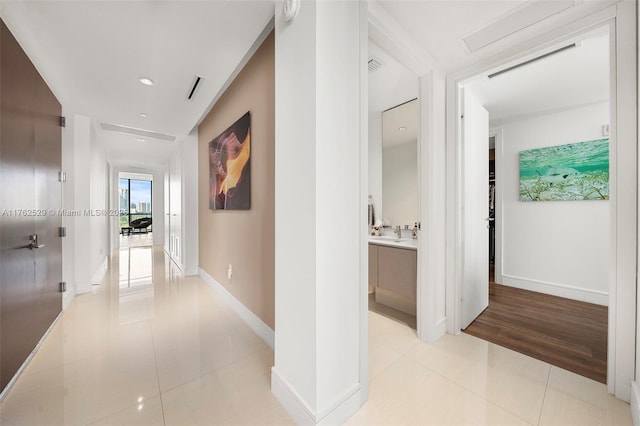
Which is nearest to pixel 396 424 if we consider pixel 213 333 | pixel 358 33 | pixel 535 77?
pixel 213 333

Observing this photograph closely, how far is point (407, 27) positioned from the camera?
1771 mm

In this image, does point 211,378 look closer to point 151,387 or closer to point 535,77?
point 151,387

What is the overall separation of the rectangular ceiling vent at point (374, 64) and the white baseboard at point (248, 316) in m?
2.52

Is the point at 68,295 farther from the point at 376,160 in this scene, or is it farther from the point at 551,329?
the point at 551,329

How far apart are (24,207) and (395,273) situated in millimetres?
3181

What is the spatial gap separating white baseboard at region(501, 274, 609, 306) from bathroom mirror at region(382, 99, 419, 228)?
2236mm

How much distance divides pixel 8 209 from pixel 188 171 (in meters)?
2.67

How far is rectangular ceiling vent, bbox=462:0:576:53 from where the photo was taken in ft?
5.06

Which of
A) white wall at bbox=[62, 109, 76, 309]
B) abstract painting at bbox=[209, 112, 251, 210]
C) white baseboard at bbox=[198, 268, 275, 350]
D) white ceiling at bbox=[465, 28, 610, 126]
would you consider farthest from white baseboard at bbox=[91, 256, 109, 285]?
white ceiling at bbox=[465, 28, 610, 126]

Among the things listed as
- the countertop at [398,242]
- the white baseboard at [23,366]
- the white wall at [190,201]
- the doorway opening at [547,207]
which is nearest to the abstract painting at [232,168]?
the white wall at [190,201]

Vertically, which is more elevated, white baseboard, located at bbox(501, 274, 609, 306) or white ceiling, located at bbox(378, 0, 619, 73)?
white ceiling, located at bbox(378, 0, 619, 73)

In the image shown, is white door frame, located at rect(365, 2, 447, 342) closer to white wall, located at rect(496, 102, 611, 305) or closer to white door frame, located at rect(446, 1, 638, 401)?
white door frame, located at rect(446, 1, 638, 401)

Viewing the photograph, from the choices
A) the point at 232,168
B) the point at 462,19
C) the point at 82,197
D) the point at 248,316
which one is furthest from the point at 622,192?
the point at 82,197

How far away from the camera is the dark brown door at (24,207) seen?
61.0 inches
